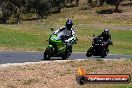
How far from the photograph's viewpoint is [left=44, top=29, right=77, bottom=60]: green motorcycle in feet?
67.5

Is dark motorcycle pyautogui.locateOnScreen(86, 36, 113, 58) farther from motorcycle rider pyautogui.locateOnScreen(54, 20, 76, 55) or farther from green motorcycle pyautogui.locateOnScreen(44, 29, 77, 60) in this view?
green motorcycle pyautogui.locateOnScreen(44, 29, 77, 60)

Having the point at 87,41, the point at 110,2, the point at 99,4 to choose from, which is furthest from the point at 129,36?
the point at 99,4

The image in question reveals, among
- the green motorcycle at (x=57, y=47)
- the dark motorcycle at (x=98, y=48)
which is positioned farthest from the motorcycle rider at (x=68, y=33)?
the dark motorcycle at (x=98, y=48)

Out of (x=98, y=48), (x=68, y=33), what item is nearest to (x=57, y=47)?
(x=68, y=33)

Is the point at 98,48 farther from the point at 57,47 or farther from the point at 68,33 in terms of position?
the point at 57,47

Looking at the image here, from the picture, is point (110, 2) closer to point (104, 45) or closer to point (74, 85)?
point (104, 45)

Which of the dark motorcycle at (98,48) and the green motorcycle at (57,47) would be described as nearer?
the green motorcycle at (57,47)

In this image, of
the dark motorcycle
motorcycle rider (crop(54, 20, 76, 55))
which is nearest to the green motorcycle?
motorcycle rider (crop(54, 20, 76, 55))

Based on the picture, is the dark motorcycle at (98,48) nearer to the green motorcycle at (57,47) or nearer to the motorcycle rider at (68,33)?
the motorcycle rider at (68,33)

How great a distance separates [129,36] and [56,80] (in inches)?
1595

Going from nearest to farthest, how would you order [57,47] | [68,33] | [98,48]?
[57,47]
[68,33]
[98,48]

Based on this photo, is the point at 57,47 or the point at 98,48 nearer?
the point at 57,47

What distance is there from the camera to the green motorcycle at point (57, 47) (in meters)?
20.6

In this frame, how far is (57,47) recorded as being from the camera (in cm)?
2072
